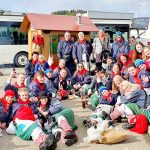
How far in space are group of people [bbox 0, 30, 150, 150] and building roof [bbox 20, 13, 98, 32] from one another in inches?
166

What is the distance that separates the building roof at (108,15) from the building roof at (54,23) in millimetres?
4891

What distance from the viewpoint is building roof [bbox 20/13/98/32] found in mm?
14447

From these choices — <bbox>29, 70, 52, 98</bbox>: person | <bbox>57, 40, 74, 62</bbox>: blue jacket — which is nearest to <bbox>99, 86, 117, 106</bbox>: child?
<bbox>29, 70, 52, 98</bbox>: person

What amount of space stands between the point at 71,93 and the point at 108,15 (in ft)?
43.1

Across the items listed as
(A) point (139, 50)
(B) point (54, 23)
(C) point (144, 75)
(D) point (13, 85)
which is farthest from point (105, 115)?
(B) point (54, 23)

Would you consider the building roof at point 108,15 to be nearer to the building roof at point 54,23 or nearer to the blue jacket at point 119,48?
the building roof at point 54,23

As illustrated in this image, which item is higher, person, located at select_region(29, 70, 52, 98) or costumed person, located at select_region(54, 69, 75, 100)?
person, located at select_region(29, 70, 52, 98)

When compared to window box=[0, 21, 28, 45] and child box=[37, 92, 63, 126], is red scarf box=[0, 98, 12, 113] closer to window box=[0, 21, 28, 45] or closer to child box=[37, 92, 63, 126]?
child box=[37, 92, 63, 126]

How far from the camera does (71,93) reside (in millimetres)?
9242

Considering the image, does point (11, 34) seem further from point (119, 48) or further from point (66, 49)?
point (119, 48)

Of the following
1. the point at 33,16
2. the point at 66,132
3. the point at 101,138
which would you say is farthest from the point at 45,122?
the point at 33,16

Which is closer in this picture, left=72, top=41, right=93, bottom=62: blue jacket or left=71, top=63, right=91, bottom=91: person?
left=71, top=63, right=91, bottom=91: person

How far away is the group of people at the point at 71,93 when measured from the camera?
5.52 m

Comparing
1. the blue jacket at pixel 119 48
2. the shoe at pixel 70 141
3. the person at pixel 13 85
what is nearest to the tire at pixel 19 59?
the blue jacket at pixel 119 48
